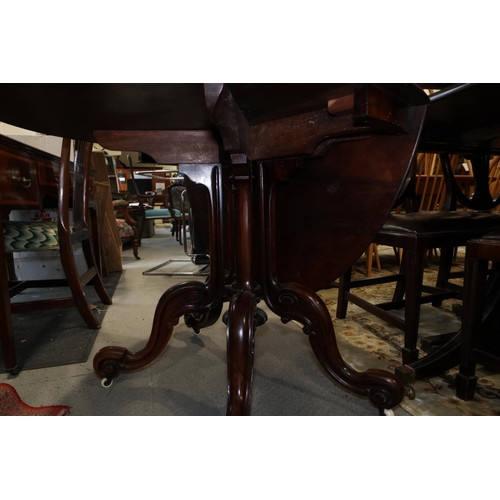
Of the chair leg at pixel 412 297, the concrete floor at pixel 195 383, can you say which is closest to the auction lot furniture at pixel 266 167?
the concrete floor at pixel 195 383

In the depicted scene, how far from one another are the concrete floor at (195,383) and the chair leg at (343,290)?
286mm

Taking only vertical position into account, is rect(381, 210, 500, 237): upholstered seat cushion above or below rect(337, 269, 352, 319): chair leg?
above

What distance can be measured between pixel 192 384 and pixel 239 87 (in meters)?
0.93

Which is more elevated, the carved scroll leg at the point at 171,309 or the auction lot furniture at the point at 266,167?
the auction lot furniture at the point at 266,167

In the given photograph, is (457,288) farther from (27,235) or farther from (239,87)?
(27,235)

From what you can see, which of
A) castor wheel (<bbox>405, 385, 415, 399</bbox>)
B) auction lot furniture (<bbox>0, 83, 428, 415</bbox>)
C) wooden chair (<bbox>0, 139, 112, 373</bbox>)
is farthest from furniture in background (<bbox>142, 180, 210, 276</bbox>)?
castor wheel (<bbox>405, 385, 415, 399</bbox>)

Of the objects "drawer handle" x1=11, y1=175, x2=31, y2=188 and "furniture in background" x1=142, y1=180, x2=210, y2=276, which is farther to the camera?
"furniture in background" x1=142, y1=180, x2=210, y2=276

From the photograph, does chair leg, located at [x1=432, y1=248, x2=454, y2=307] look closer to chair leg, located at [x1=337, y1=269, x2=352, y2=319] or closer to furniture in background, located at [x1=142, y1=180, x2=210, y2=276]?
chair leg, located at [x1=337, y1=269, x2=352, y2=319]

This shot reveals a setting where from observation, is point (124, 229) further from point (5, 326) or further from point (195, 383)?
point (195, 383)

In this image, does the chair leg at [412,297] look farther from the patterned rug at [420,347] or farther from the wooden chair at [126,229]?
the wooden chair at [126,229]

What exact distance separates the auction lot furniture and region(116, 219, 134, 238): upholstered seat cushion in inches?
101

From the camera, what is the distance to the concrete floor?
100 centimetres

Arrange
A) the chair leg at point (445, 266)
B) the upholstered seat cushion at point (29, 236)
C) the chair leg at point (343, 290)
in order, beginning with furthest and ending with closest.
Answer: the chair leg at point (445, 266) → the chair leg at point (343, 290) → the upholstered seat cushion at point (29, 236)

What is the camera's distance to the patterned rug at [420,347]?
1.01 m
